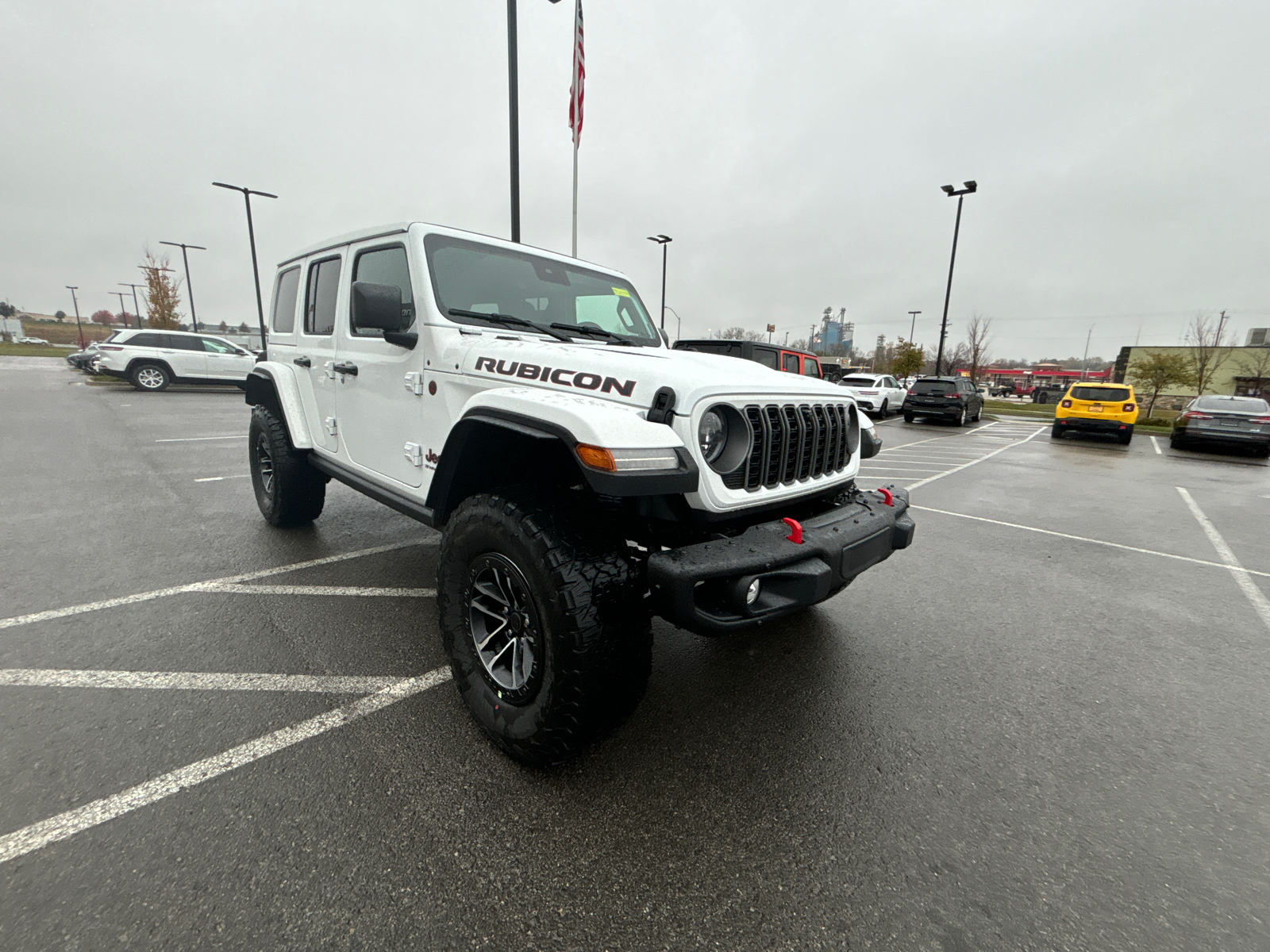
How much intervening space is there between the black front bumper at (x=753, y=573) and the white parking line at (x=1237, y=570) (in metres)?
3.51

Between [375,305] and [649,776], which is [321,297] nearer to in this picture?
[375,305]

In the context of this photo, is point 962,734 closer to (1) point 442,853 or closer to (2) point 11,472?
(1) point 442,853

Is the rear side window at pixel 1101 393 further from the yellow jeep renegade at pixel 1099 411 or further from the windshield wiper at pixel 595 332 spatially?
the windshield wiper at pixel 595 332

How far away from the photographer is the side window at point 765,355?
39.4ft

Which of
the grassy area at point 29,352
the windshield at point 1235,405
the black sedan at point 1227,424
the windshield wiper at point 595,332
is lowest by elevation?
the black sedan at point 1227,424

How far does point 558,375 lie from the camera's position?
2348 millimetres

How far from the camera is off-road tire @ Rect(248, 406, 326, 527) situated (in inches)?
171

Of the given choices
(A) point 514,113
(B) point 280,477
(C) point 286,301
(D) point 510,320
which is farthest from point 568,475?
(A) point 514,113

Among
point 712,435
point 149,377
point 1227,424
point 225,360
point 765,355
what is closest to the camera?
point 712,435

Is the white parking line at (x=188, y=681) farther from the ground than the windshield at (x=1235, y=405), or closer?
closer

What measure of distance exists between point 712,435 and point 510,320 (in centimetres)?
137

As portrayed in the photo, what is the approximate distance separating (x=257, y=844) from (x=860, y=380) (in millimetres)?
21346

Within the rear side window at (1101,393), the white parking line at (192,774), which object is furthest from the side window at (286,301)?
the rear side window at (1101,393)

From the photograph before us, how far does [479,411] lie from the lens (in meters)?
2.26
